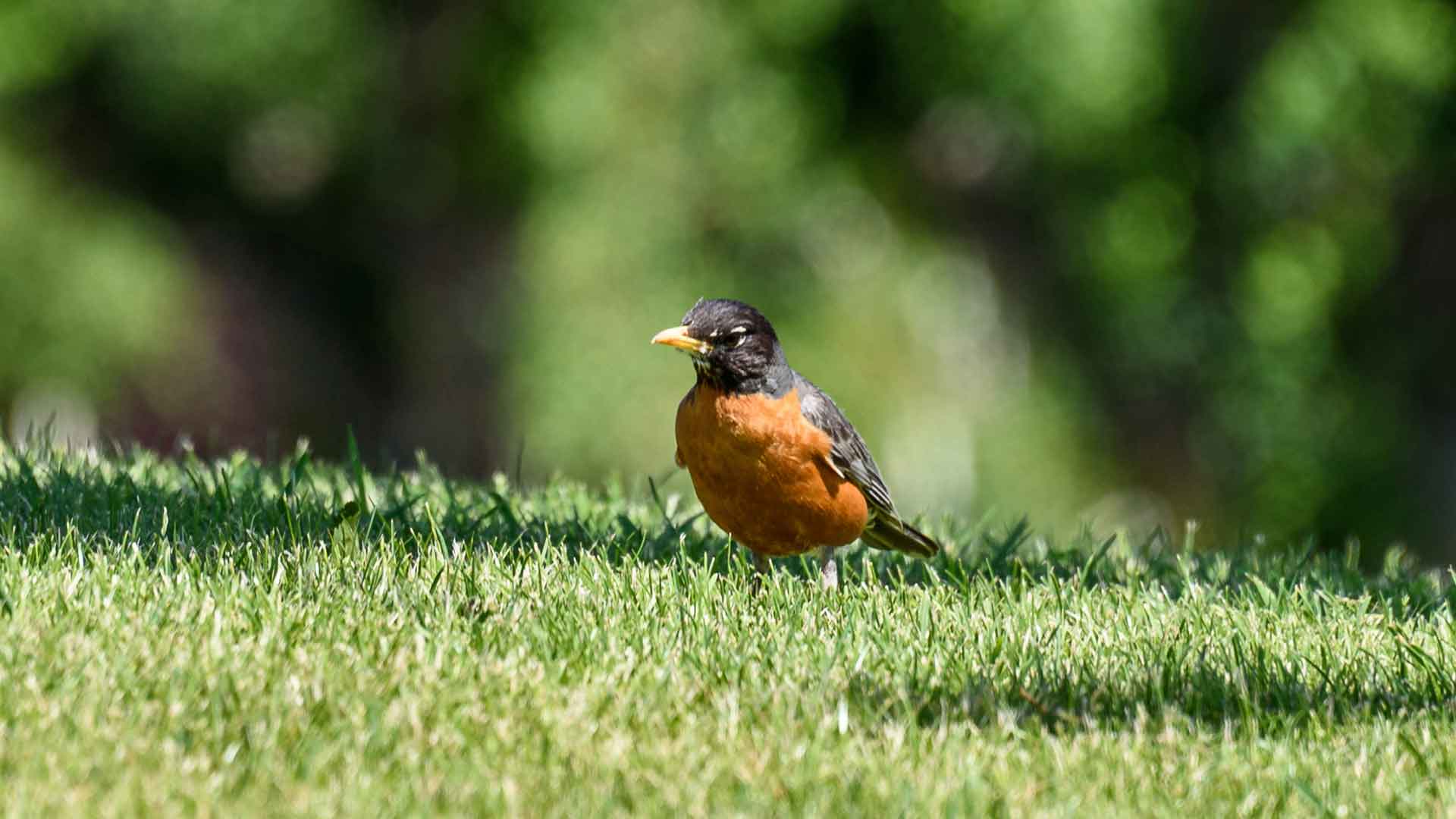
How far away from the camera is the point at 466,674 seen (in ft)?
14.1

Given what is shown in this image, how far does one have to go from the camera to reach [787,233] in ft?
56.3

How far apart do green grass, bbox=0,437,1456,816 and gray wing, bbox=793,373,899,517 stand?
12.5 inches

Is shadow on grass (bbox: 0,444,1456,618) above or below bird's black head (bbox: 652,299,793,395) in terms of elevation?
below

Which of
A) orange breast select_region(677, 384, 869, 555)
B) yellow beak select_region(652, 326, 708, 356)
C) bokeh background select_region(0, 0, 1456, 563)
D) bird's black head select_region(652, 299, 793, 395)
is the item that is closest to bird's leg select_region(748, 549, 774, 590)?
orange breast select_region(677, 384, 869, 555)

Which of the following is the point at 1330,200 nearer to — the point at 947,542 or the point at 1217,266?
the point at 1217,266

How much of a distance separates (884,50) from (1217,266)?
4.19 meters

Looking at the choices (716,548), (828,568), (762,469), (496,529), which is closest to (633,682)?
(762,469)

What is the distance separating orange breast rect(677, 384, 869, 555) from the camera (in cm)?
570

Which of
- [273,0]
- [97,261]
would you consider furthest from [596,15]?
[97,261]

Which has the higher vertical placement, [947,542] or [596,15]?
[596,15]

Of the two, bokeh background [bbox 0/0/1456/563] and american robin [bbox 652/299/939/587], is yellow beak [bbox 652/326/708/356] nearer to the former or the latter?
american robin [bbox 652/299/939/587]

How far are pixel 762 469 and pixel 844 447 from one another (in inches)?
16.3

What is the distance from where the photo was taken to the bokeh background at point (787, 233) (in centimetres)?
1659

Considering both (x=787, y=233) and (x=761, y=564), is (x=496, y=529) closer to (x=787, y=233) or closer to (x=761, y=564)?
(x=761, y=564)
